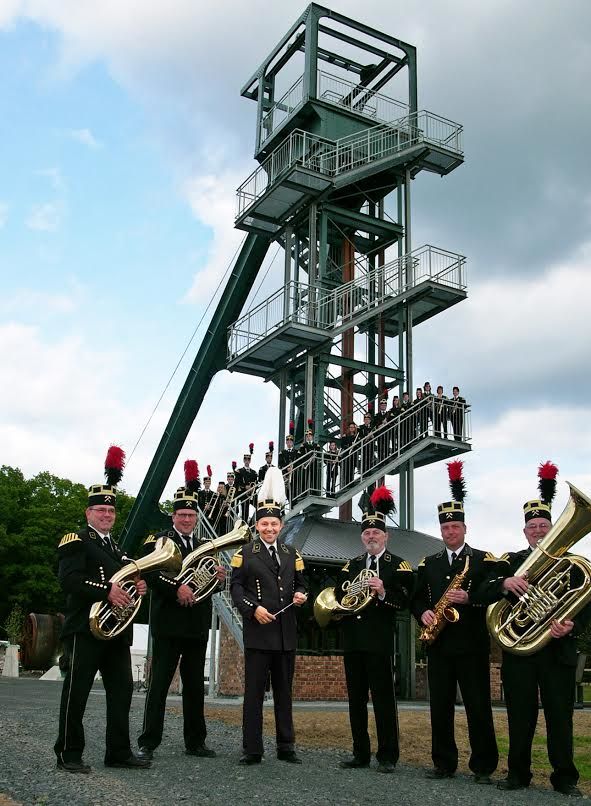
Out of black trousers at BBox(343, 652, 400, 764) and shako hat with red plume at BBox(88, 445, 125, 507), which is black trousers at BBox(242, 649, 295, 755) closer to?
black trousers at BBox(343, 652, 400, 764)

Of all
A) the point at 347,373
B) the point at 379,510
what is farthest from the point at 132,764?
the point at 347,373

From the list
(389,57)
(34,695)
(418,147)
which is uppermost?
(389,57)

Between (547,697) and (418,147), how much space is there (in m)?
20.0

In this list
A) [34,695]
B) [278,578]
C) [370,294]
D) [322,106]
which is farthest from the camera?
[322,106]

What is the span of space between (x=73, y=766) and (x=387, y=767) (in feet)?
8.63

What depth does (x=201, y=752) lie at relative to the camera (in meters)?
7.96

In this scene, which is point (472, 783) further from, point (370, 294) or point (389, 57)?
point (389, 57)

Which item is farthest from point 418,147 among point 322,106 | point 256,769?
point 256,769

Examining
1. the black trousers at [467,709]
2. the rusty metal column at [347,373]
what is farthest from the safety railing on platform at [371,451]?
the black trousers at [467,709]

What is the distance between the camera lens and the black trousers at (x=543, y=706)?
689cm

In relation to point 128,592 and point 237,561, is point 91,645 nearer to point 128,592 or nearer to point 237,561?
point 128,592

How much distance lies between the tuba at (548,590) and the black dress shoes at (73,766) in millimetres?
3421

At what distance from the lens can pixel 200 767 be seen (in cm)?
720

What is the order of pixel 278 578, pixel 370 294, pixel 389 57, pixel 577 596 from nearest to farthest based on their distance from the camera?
pixel 577 596 < pixel 278 578 < pixel 370 294 < pixel 389 57
